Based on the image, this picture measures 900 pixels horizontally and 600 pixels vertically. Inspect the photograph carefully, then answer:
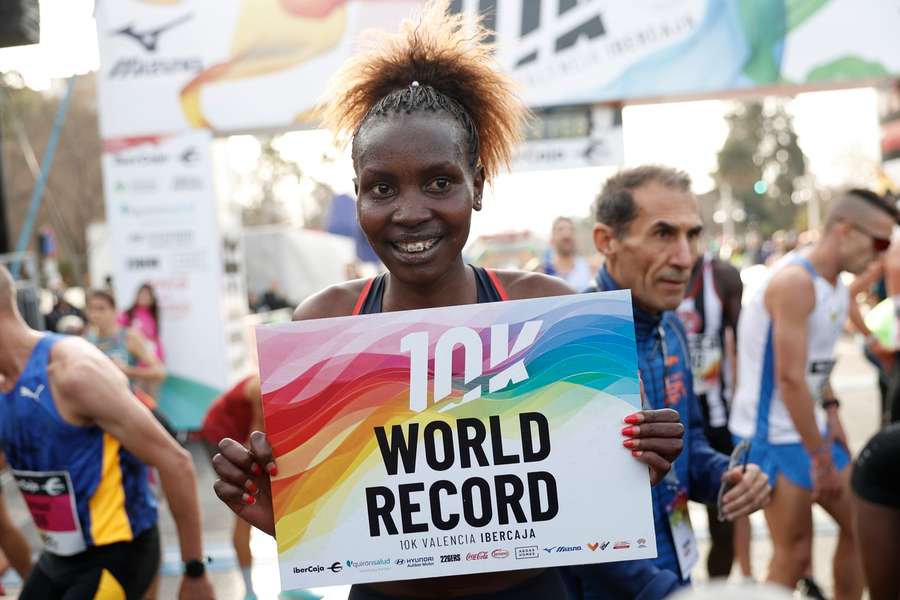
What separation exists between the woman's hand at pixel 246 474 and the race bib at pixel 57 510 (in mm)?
1629

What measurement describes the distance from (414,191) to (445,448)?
0.52 meters

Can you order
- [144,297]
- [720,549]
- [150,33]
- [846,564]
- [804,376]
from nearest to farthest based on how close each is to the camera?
[804,376]
[846,564]
[720,549]
[150,33]
[144,297]

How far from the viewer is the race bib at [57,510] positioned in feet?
10.3

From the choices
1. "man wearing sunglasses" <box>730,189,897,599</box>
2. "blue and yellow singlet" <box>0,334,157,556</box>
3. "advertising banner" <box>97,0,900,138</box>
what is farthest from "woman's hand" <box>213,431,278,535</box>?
"advertising banner" <box>97,0,900,138</box>

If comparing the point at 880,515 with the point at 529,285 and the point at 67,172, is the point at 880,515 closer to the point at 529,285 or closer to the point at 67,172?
the point at 529,285

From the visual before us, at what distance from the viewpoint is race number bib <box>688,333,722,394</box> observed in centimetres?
Result: 493

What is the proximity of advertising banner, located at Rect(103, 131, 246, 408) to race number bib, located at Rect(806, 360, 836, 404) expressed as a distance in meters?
6.05

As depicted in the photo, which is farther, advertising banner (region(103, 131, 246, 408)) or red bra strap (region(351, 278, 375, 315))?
advertising banner (region(103, 131, 246, 408))

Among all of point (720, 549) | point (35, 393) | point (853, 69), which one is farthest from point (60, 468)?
point (853, 69)

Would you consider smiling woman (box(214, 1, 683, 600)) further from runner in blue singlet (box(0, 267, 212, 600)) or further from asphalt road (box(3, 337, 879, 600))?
asphalt road (box(3, 337, 879, 600))

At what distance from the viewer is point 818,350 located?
166 inches

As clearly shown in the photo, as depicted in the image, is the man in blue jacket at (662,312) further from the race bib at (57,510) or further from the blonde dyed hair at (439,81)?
the race bib at (57,510)

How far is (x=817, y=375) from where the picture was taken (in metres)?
4.25

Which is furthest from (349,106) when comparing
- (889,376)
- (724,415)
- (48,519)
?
(889,376)
